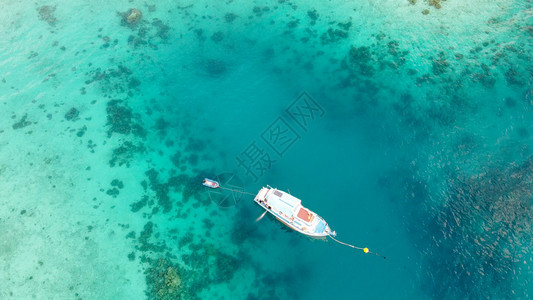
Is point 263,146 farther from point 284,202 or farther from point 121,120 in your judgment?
point 121,120

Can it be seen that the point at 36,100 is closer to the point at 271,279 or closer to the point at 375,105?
the point at 271,279

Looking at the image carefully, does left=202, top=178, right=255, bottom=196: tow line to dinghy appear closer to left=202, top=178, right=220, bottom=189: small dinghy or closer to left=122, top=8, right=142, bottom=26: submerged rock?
left=202, top=178, right=220, bottom=189: small dinghy

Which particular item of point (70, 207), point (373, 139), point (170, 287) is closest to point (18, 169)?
point (70, 207)

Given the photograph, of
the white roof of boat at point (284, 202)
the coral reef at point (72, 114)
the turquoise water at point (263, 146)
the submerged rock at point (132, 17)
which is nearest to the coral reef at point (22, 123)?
the turquoise water at point (263, 146)

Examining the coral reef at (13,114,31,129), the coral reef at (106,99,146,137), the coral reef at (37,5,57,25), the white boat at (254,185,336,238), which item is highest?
the coral reef at (37,5,57,25)

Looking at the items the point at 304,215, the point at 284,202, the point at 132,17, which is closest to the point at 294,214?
the point at 304,215

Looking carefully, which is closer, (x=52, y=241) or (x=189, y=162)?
(x=52, y=241)

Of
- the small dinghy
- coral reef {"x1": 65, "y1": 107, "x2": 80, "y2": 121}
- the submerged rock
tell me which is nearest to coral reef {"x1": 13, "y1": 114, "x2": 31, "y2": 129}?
coral reef {"x1": 65, "y1": 107, "x2": 80, "y2": 121}
